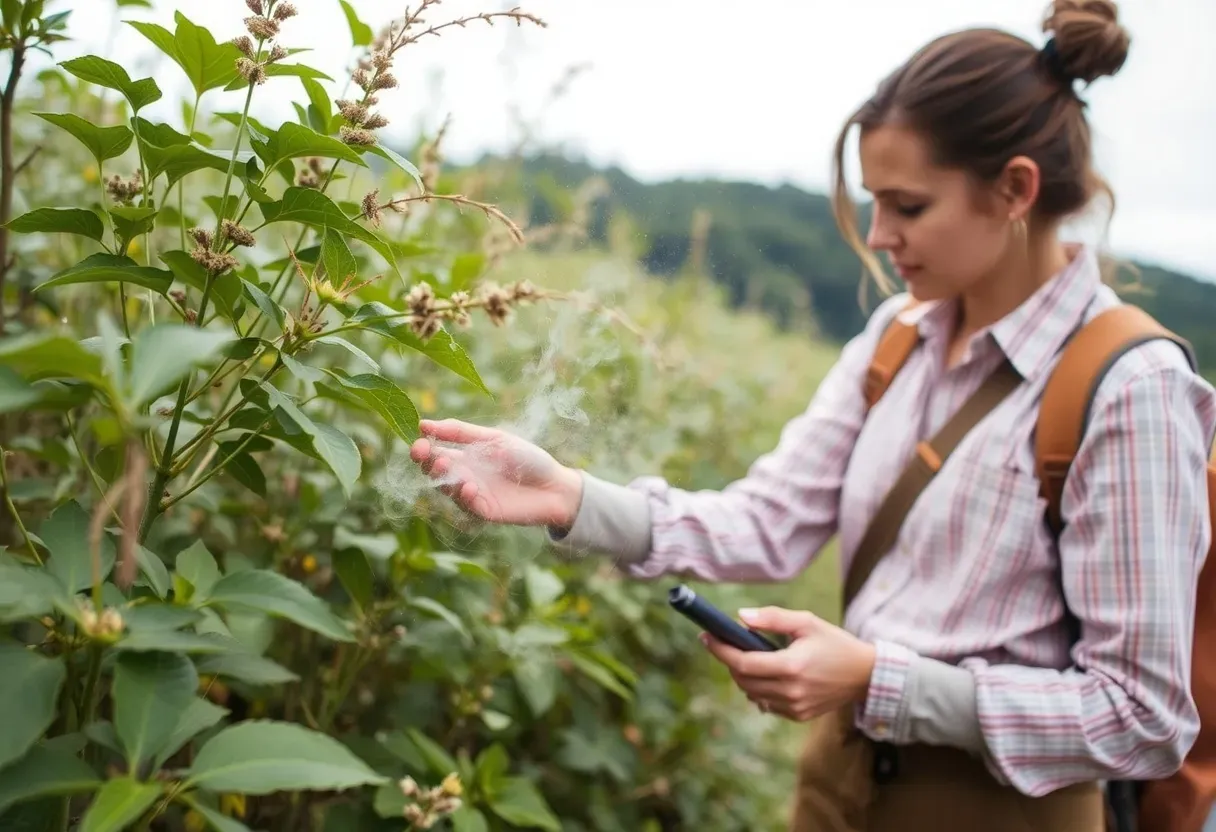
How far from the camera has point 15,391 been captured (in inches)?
23.2

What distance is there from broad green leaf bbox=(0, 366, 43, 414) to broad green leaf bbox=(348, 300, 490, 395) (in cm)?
20

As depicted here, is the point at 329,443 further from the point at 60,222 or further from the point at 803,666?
the point at 803,666

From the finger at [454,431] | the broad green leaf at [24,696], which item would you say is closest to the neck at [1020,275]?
the finger at [454,431]

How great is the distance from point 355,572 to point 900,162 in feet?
2.59

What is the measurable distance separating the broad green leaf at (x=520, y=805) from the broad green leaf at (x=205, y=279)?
723 millimetres

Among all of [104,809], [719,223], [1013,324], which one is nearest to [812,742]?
[1013,324]

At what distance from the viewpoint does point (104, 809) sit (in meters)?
0.57

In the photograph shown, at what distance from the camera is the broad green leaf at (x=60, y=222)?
73cm

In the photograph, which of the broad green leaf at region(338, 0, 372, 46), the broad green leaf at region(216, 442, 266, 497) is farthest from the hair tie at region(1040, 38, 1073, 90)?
the broad green leaf at region(216, 442, 266, 497)

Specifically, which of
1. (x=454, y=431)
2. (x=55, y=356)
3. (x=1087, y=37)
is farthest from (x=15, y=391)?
(x=1087, y=37)

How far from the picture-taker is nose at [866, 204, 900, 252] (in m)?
1.24

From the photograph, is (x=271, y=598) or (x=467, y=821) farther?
(x=467, y=821)

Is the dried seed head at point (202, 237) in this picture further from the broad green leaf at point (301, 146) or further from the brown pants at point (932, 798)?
the brown pants at point (932, 798)

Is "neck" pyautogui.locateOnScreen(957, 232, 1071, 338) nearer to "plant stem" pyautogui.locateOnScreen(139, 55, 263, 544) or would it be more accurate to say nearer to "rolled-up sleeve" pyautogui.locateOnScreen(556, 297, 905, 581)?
"rolled-up sleeve" pyautogui.locateOnScreen(556, 297, 905, 581)
